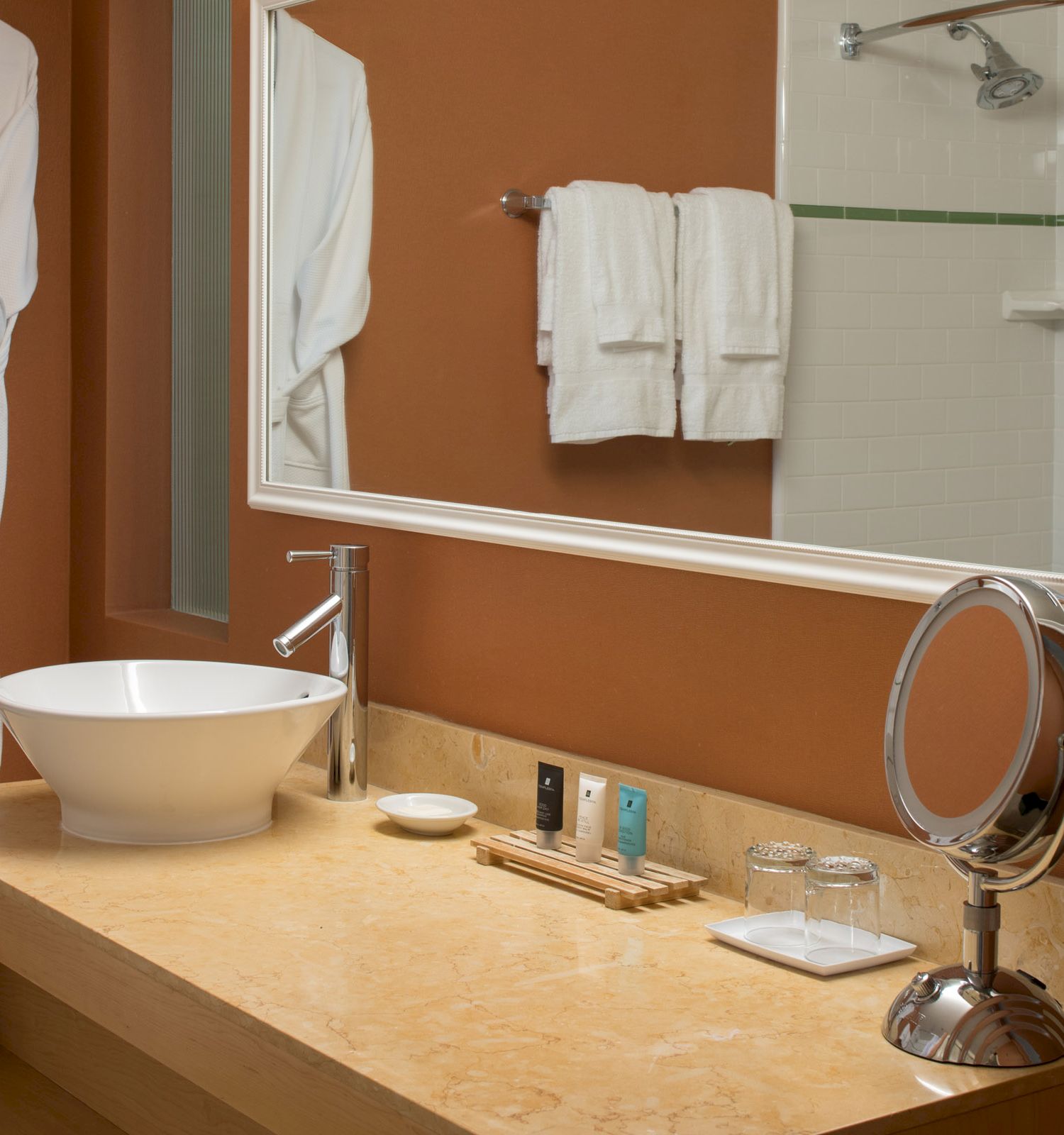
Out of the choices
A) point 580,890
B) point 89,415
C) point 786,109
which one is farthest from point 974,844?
point 89,415

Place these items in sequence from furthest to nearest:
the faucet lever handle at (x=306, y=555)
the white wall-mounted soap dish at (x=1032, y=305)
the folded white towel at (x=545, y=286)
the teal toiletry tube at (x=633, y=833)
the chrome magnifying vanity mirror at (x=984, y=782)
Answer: the faucet lever handle at (x=306, y=555)
the folded white towel at (x=545, y=286)
the teal toiletry tube at (x=633, y=833)
the white wall-mounted soap dish at (x=1032, y=305)
the chrome magnifying vanity mirror at (x=984, y=782)

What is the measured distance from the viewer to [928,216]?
1307mm

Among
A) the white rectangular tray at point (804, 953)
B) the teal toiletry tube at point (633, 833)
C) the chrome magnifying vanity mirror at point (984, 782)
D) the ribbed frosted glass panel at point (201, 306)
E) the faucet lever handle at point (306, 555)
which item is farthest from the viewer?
the ribbed frosted glass panel at point (201, 306)

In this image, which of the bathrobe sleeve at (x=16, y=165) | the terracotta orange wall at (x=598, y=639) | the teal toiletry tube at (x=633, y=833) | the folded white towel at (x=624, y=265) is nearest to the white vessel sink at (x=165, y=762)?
the terracotta orange wall at (x=598, y=639)

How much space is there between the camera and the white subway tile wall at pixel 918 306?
122 cm

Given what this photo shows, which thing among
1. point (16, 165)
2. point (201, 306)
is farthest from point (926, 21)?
point (16, 165)

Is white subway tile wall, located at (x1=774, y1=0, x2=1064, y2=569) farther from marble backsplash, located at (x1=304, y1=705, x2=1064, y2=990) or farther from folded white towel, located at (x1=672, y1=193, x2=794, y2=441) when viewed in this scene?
marble backsplash, located at (x1=304, y1=705, x2=1064, y2=990)

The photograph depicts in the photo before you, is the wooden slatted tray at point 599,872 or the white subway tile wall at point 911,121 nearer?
the white subway tile wall at point 911,121

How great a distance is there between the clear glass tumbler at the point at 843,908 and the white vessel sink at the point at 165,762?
2.04ft

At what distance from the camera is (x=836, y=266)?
4.57 feet

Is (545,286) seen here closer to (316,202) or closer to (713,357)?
(713,357)

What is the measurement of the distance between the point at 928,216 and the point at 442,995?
79 cm

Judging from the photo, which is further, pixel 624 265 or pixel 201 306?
pixel 201 306

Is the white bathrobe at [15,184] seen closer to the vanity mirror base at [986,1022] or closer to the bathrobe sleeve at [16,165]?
the bathrobe sleeve at [16,165]
